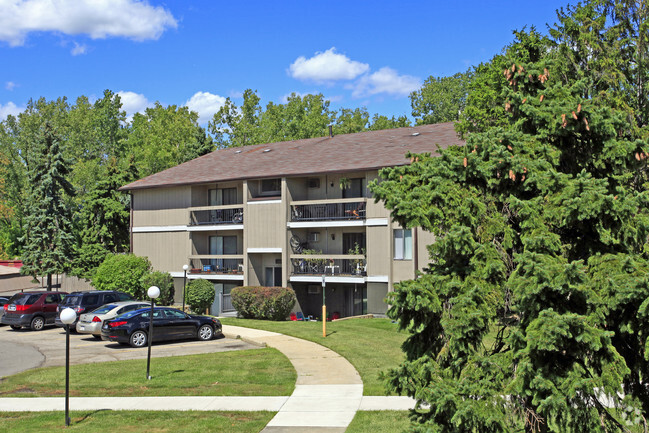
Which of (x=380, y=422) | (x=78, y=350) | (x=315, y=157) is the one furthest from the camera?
(x=315, y=157)

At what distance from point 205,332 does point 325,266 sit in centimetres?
1011

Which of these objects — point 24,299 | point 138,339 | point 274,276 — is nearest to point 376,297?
point 274,276

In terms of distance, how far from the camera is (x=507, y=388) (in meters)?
8.37

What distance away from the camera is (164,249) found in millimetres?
39969

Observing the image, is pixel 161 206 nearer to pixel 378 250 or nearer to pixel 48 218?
pixel 48 218

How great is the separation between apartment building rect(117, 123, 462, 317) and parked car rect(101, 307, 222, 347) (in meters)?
8.43

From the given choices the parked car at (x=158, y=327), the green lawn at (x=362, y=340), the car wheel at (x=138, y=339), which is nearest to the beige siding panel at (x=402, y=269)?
the green lawn at (x=362, y=340)

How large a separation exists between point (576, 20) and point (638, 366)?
675 inches

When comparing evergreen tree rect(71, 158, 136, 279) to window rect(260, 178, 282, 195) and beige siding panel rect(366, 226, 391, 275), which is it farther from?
beige siding panel rect(366, 226, 391, 275)

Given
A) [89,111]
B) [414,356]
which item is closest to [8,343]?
[414,356]

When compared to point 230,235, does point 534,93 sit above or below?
above

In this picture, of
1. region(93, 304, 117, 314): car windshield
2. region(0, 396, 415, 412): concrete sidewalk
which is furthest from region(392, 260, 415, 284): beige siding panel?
region(0, 396, 415, 412): concrete sidewalk

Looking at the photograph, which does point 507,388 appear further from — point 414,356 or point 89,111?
point 89,111

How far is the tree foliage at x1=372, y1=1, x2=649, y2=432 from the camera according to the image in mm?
7875
